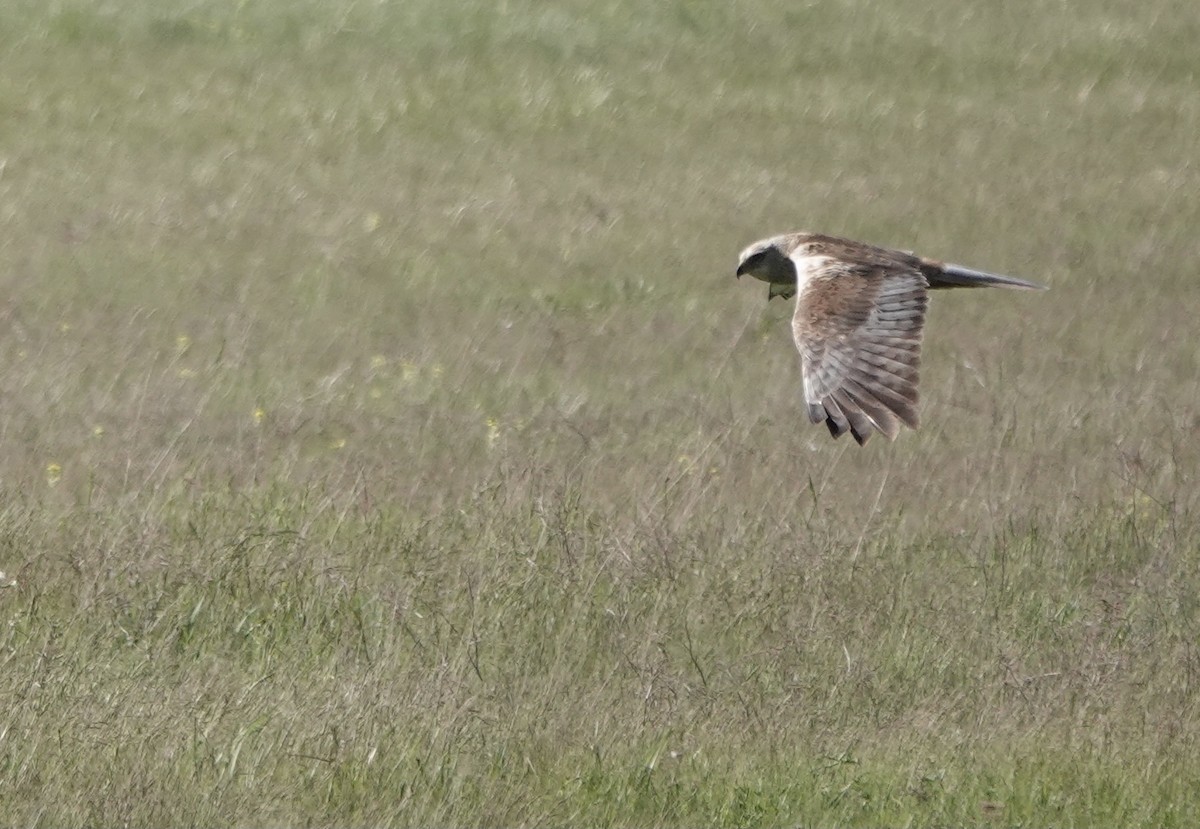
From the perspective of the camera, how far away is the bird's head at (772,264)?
298 inches

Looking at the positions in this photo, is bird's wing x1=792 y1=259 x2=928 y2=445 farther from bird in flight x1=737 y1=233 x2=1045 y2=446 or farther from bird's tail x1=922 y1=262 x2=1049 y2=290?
bird's tail x1=922 y1=262 x2=1049 y2=290

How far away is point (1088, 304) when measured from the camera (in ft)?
36.5

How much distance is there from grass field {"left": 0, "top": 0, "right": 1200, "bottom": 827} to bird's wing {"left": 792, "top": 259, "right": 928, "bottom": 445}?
0.68 metres

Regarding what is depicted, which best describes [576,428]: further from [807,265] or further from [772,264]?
[807,265]

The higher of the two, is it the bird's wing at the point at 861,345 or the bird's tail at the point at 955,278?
the bird's wing at the point at 861,345

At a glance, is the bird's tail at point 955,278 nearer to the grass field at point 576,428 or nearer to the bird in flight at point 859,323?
the bird in flight at point 859,323

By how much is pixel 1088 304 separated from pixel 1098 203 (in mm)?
2629

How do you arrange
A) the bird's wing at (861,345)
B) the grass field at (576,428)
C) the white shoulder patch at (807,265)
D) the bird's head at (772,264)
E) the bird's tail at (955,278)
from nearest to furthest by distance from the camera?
the grass field at (576,428)
the bird's wing at (861,345)
the white shoulder patch at (807,265)
the bird's tail at (955,278)
the bird's head at (772,264)

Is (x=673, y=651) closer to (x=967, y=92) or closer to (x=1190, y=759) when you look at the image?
(x=1190, y=759)

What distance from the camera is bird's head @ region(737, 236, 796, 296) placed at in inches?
298

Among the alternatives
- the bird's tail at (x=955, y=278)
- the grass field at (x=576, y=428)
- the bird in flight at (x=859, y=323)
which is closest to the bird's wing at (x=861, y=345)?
the bird in flight at (x=859, y=323)

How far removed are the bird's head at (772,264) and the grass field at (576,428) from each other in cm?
71

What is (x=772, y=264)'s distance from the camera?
7.72 m

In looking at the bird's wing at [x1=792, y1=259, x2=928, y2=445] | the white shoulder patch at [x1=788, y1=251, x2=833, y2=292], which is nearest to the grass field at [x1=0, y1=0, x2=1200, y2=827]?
the bird's wing at [x1=792, y1=259, x2=928, y2=445]
